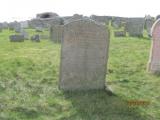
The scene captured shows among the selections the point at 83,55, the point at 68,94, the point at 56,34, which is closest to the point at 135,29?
the point at 56,34

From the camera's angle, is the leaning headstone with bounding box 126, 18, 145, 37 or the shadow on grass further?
the leaning headstone with bounding box 126, 18, 145, 37

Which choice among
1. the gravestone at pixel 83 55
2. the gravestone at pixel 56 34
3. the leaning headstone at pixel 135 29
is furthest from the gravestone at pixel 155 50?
the leaning headstone at pixel 135 29

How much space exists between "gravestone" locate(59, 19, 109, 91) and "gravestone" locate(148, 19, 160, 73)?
2461 mm

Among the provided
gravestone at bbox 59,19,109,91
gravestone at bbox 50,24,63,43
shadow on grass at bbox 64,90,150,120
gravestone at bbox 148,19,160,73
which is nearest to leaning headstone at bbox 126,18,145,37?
gravestone at bbox 50,24,63,43

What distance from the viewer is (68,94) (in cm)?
974

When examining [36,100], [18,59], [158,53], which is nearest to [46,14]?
[18,59]

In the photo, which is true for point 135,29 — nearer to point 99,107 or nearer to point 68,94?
point 68,94

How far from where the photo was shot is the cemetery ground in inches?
323

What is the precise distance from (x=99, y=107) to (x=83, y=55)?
6.27 feet

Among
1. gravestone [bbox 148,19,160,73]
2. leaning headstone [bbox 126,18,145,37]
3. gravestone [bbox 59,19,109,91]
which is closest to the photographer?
gravestone [bbox 59,19,109,91]

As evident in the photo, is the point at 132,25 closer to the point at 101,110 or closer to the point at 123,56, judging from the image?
the point at 123,56

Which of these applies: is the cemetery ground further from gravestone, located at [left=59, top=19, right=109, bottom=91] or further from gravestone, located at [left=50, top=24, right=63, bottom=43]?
gravestone, located at [left=50, top=24, right=63, bottom=43]

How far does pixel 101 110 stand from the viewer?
8.52 m

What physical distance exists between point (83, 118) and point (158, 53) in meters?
4.99
